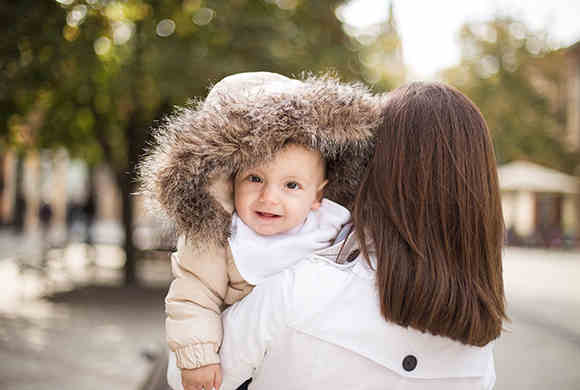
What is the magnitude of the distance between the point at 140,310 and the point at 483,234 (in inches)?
337

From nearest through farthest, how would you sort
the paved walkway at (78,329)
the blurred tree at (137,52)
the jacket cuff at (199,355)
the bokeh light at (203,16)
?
the jacket cuff at (199,355) → the paved walkway at (78,329) → the blurred tree at (137,52) → the bokeh light at (203,16)

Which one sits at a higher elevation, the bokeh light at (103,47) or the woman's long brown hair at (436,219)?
the bokeh light at (103,47)

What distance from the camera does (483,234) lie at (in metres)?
1.53

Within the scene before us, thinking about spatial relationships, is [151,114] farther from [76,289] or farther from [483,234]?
[483,234]

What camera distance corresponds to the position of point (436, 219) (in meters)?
1.54

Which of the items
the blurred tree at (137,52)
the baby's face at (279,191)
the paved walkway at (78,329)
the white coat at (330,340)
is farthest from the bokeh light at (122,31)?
the white coat at (330,340)

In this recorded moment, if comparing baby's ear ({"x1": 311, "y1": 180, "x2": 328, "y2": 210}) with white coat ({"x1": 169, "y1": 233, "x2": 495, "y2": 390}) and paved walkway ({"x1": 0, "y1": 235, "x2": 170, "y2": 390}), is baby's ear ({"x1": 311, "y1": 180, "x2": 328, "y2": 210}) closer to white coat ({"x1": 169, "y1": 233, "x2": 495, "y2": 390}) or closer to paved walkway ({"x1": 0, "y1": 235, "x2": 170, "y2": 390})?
white coat ({"x1": 169, "y1": 233, "x2": 495, "y2": 390})

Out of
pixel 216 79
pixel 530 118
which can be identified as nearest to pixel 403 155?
pixel 216 79

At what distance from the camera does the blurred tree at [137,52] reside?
6.92 m

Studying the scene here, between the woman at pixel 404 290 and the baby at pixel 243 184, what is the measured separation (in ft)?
0.34

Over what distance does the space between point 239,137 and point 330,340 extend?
0.60 meters

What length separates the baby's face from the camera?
1719 millimetres

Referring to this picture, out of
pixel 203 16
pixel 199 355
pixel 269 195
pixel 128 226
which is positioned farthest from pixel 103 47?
pixel 199 355

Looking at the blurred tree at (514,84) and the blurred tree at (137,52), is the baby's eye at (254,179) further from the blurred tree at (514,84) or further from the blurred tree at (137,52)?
the blurred tree at (514,84)
